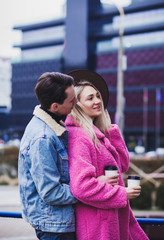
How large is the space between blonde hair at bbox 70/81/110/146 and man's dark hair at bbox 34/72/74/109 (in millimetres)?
205

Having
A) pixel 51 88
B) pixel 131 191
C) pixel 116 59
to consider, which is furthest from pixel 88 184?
pixel 116 59

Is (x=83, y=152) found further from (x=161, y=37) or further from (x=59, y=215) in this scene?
(x=161, y=37)

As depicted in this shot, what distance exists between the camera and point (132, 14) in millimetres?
47562

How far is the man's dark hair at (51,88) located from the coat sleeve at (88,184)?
251 millimetres

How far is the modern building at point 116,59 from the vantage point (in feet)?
144

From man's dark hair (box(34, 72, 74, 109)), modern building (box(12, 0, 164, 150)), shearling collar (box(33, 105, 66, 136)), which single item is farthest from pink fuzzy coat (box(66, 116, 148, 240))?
modern building (box(12, 0, 164, 150))

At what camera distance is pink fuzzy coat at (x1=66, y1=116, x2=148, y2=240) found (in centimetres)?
164

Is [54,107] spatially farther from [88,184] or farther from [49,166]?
[88,184]

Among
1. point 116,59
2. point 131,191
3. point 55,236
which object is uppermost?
point 116,59

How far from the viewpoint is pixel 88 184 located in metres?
1.63

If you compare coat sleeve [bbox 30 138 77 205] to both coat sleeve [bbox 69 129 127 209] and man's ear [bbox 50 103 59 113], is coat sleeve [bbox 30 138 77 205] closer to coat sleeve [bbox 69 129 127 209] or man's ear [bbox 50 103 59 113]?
coat sleeve [bbox 69 129 127 209]

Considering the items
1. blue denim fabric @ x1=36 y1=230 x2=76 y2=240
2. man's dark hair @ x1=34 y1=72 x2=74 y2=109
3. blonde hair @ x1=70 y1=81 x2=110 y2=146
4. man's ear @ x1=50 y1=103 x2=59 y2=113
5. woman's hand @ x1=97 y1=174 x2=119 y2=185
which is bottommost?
blue denim fabric @ x1=36 y1=230 x2=76 y2=240

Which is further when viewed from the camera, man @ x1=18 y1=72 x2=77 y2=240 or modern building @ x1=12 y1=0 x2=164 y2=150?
modern building @ x1=12 y1=0 x2=164 y2=150

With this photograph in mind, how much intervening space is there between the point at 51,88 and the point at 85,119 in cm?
32
